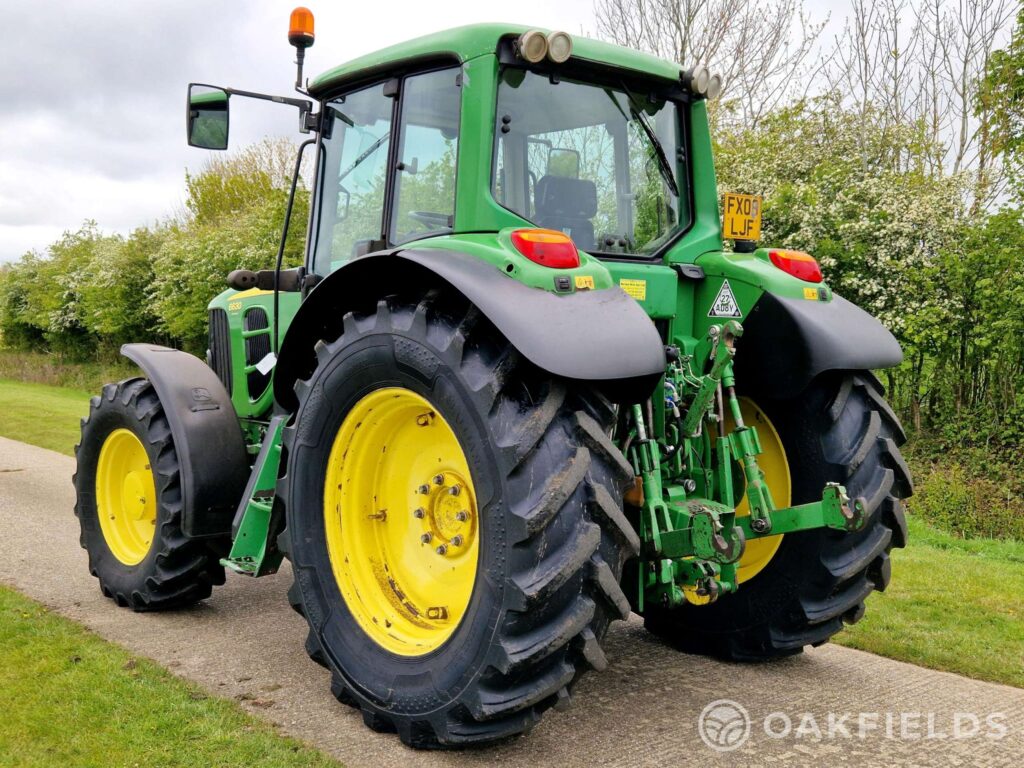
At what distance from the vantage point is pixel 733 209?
168 inches

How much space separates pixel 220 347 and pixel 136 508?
1043 millimetres

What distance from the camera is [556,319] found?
3.00 metres

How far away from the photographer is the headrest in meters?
3.83

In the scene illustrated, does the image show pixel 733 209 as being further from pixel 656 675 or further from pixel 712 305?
pixel 656 675

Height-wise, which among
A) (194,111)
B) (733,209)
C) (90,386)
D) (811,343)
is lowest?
(90,386)

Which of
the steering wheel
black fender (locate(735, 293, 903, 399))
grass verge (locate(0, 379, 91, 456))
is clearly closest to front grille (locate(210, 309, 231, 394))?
the steering wheel

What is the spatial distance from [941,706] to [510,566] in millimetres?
2019

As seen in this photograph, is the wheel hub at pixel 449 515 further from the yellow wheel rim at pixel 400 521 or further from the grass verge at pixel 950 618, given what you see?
the grass verge at pixel 950 618

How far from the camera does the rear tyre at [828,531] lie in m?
3.92

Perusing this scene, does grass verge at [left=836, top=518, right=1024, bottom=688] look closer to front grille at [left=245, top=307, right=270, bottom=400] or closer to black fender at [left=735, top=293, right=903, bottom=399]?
black fender at [left=735, top=293, right=903, bottom=399]

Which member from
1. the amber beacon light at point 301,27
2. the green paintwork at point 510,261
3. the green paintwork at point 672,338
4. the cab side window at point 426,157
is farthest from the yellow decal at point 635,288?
the amber beacon light at point 301,27

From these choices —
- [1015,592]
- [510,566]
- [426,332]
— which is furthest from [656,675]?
[1015,592]

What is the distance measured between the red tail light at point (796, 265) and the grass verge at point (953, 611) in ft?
5.84

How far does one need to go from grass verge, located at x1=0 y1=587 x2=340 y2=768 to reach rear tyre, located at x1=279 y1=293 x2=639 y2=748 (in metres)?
0.38
